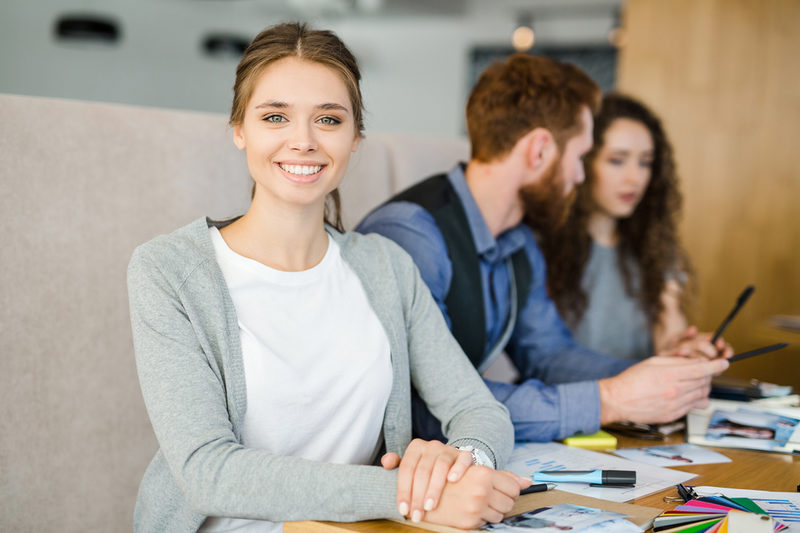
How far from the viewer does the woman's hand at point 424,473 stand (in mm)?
951

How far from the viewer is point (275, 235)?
4.08 ft

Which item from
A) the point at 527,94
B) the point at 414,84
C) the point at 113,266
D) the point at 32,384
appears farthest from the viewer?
the point at 414,84

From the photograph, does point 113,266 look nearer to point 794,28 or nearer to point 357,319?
point 357,319

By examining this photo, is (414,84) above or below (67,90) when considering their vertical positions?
above

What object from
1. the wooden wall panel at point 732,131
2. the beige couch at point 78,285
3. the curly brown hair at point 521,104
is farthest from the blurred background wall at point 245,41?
the beige couch at point 78,285

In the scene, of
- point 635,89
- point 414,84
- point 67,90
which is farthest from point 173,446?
point 414,84

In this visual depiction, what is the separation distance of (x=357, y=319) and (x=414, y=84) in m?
7.28

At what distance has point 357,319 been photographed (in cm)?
128

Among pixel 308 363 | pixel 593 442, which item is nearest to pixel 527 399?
pixel 593 442

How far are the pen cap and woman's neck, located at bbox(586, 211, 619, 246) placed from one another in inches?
55.4

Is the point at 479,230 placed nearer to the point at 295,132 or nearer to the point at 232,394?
the point at 295,132

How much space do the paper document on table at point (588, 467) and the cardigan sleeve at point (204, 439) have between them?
0.32m

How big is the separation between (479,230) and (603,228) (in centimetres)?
89

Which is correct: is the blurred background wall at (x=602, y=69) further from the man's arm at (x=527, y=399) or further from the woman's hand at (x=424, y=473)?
the woman's hand at (x=424, y=473)
